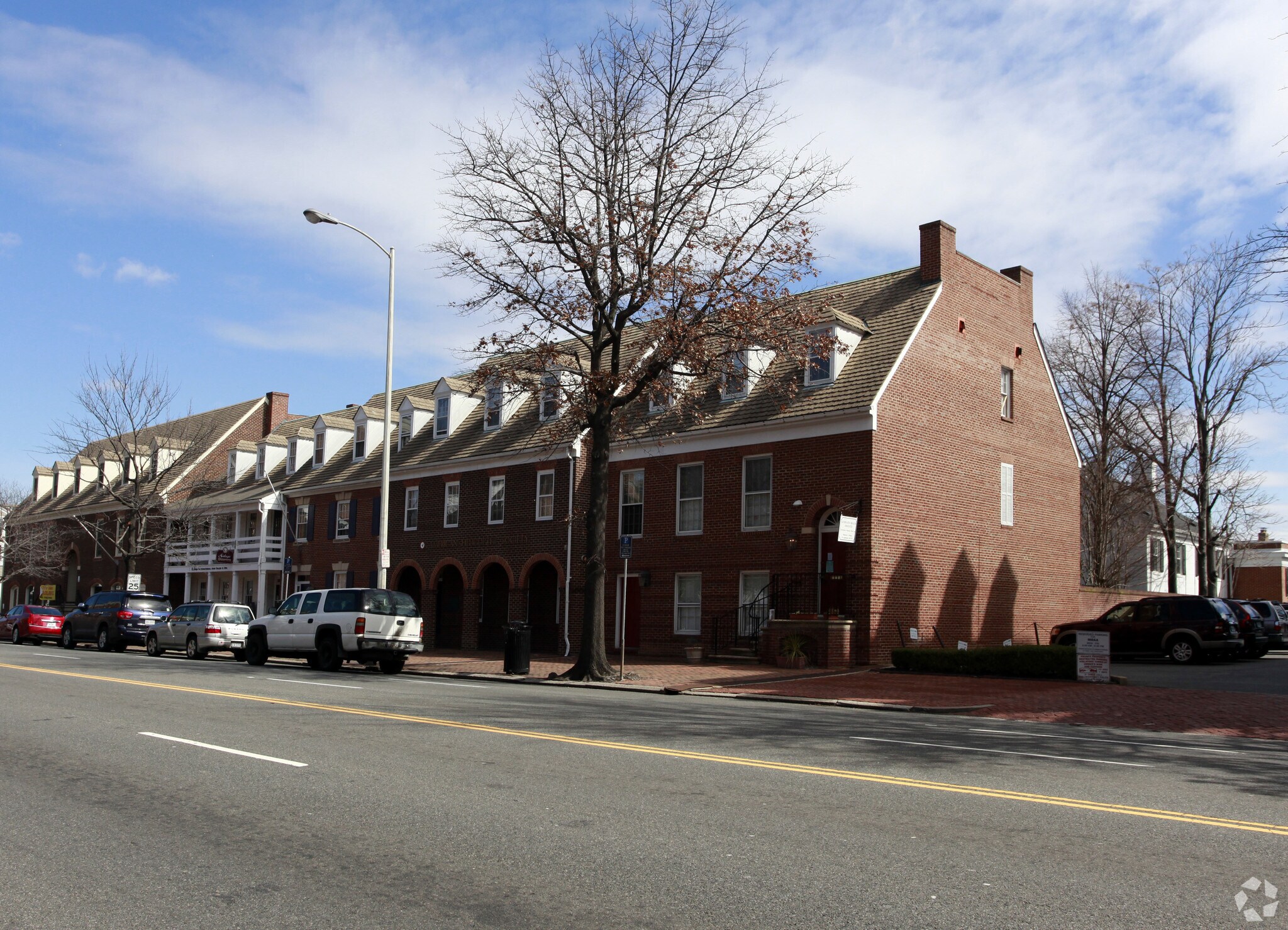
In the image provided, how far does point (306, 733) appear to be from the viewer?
11328 millimetres

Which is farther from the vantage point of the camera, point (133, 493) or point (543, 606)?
point (133, 493)

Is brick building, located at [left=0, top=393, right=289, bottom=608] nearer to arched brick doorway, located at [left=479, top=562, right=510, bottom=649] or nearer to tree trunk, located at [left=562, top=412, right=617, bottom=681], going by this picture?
arched brick doorway, located at [left=479, top=562, right=510, bottom=649]

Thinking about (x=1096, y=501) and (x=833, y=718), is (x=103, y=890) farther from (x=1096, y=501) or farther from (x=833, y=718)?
(x=1096, y=501)

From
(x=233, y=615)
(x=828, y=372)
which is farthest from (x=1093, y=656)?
(x=233, y=615)

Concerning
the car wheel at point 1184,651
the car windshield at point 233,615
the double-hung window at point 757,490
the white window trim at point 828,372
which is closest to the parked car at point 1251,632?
the car wheel at point 1184,651

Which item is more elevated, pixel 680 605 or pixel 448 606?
pixel 680 605

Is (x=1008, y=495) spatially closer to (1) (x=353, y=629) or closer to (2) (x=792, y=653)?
(2) (x=792, y=653)

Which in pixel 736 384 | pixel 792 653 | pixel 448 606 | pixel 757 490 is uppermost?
pixel 736 384

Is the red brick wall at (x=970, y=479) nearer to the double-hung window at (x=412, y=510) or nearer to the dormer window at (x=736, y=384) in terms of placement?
the dormer window at (x=736, y=384)

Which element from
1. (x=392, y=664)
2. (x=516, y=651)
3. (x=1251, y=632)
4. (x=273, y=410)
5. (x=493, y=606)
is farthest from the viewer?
(x=273, y=410)

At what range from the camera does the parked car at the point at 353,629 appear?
23828mm

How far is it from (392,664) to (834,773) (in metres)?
17.0

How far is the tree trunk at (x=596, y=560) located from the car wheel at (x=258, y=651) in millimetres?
8482

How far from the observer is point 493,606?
35.0 meters
